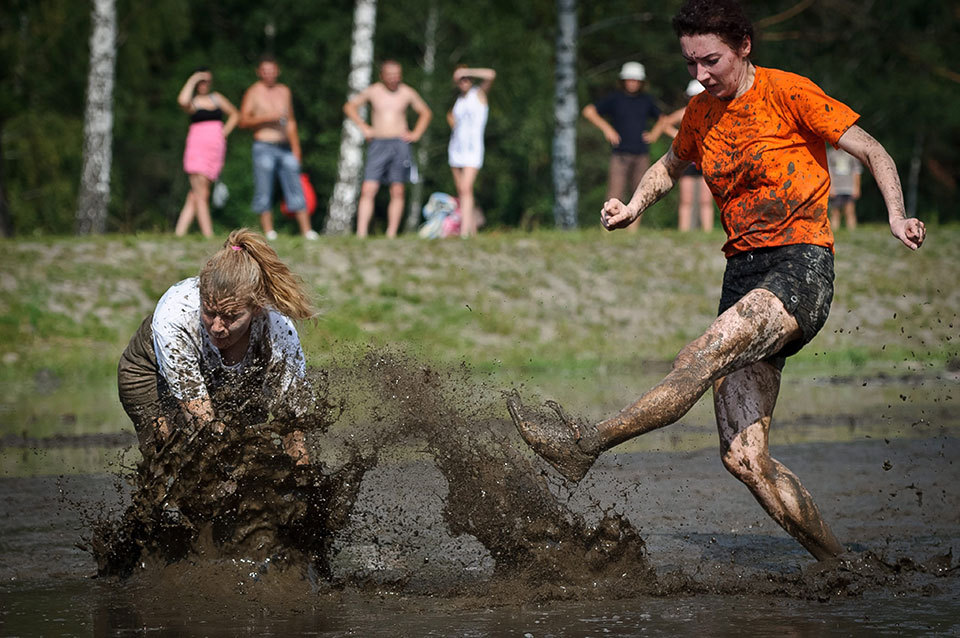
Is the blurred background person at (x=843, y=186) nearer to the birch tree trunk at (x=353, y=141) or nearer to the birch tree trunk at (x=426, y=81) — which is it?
the birch tree trunk at (x=353, y=141)

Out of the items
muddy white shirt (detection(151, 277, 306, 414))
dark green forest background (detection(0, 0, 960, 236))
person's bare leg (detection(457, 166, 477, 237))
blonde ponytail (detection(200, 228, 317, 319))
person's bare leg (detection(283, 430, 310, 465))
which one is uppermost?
dark green forest background (detection(0, 0, 960, 236))

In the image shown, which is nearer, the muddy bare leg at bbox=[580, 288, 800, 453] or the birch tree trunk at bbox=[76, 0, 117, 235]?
the muddy bare leg at bbox=[580, 288, 800, 453]

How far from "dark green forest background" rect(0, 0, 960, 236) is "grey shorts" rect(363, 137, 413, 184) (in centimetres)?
1372

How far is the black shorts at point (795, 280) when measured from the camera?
5.46m

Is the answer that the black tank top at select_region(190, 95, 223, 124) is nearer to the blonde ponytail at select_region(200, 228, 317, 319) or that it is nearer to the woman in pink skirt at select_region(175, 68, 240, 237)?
the woman in pink skirt at select_region(175, 68, 240, 237)

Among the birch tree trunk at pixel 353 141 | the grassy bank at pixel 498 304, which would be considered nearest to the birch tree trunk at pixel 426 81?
the birch tree trunk at pixel 353 141

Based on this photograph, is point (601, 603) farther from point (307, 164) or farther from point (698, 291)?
point (307, 164)

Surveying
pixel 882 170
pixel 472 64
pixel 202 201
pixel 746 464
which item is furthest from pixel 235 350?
pixel 472 64

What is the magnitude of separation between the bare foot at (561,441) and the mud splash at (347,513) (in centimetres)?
70

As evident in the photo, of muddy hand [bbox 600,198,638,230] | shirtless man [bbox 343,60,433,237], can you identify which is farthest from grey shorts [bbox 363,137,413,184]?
muddy hand [bbox 600,198,638,230]

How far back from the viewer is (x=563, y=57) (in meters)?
20.5

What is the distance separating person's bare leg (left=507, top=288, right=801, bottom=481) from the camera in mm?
5164

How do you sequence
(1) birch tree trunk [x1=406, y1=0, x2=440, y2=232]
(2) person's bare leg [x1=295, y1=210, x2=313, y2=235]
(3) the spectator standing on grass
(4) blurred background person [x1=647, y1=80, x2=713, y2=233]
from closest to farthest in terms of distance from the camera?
(2) person's bare leg [x1=295, y1=210, x2=313, y2=235]
(3) the spectator standing on grass
(4) blurred background person [x1=647, y1=80, x2=713, y2=233]
(1) birch tree trunk [x1=406, y1=0, x2=440, y2=232]

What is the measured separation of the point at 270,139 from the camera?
640 inches
